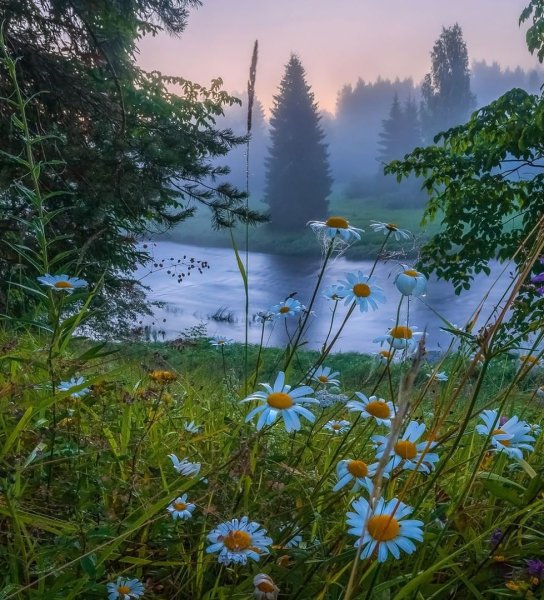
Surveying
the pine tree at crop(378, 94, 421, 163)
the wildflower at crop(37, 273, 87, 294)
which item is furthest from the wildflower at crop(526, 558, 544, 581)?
the pine tree at crop(378, 94, 421, 163)

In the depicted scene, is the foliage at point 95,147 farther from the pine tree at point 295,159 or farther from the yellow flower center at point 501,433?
the pine tree at point 295,159

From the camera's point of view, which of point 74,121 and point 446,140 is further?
point 446,140

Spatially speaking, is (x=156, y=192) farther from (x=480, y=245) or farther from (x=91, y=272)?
(x=480, y=245)

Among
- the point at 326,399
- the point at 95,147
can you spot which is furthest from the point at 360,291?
the point at 95,147

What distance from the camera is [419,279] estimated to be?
1.14 m

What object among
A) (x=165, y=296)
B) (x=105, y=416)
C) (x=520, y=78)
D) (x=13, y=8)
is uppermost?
(x=520, y=78)

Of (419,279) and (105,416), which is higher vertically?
(419,279)

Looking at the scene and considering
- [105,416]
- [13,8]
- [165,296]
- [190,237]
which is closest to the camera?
[105,416]

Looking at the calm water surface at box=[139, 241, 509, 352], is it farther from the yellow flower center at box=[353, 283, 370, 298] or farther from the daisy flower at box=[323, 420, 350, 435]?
the yellow flower center at box=[353, 283, 370, 298]

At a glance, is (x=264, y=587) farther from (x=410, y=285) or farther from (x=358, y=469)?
(x=410, y=285)

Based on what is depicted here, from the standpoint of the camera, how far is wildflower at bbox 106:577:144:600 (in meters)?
0.88

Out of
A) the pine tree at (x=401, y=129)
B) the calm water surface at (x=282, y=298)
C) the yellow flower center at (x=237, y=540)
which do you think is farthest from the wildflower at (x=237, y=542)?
the pine tree at (x=401, y=129)

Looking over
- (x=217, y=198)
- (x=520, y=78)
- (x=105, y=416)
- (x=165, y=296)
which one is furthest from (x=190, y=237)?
(x=520, y=78)

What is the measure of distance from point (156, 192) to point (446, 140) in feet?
10.5
